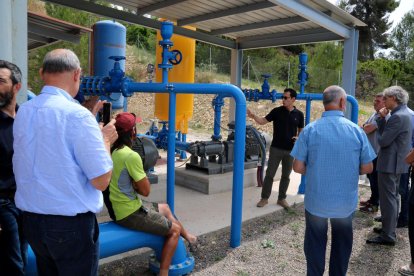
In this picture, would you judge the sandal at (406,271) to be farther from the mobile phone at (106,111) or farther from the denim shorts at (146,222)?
the mobile phone at (106,111)

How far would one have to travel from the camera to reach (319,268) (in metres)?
2.95

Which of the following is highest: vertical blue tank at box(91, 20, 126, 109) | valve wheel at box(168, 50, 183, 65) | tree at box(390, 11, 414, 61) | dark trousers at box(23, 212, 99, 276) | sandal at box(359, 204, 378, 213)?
tree at box(390, 11, 414, 61)

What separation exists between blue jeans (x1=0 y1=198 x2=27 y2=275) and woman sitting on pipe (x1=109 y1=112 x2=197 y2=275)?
0.74 m

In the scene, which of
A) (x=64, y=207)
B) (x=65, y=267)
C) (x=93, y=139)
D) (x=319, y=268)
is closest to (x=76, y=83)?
(x=93, y=139)

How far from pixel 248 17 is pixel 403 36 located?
3474 cm

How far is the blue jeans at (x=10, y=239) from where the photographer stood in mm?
2181

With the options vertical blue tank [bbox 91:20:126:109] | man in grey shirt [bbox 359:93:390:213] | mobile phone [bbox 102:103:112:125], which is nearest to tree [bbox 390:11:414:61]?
man in grey shirt [bbox 359:93:390:213]

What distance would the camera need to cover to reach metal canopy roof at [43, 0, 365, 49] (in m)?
5.66

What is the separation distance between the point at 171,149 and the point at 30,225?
2180 millimetres

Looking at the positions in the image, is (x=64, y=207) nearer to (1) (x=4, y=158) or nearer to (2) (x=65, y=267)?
(2) (x=65, y=267)

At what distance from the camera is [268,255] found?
3.91m

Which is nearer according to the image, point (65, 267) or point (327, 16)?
point (65, 267)

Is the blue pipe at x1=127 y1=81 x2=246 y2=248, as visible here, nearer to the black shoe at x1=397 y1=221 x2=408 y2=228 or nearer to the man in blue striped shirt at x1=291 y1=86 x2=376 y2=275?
the man in blue striped shirt at x1=291 y1=86 x2=376 y2=275

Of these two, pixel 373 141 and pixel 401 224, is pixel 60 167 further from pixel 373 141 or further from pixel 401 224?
pixel 373 141
